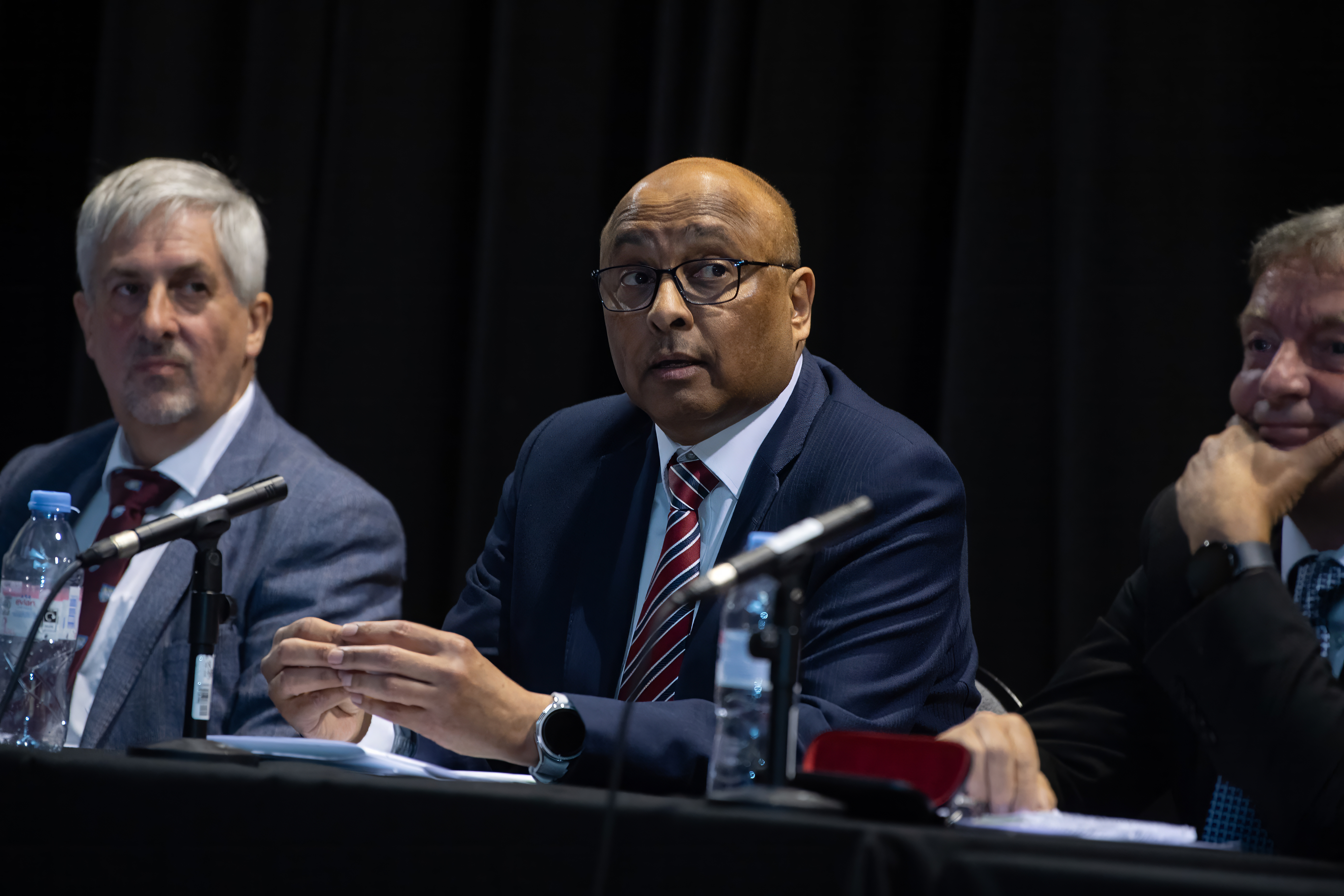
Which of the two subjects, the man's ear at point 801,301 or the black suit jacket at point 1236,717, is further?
the man's ear at point 801,301

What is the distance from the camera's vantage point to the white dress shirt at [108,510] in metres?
2.37

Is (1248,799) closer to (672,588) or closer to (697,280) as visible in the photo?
(672,588)

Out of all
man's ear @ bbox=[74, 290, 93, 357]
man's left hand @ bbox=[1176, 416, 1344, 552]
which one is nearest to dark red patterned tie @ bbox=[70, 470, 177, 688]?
man's ear @ bbox=[74, 290, 93, 357]

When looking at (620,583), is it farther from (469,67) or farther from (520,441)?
(469,67)

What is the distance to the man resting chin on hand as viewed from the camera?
145cm

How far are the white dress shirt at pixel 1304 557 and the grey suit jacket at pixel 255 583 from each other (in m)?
1.52

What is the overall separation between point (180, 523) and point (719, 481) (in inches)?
32.4

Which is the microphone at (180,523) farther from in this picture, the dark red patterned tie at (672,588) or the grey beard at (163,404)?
the grey beard at (163,404)

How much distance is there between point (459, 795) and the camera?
117 cm

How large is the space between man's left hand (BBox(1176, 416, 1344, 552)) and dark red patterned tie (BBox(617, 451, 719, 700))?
700mm

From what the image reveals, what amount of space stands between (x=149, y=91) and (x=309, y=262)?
596 millimetres

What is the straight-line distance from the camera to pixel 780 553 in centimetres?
119

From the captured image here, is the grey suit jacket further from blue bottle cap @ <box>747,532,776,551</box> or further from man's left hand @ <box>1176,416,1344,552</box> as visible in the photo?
man's left hand @ <box>1176,416,1344,552</box>

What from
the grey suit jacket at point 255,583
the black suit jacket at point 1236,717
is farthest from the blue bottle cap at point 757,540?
the grey suit jacket at point 255,583
